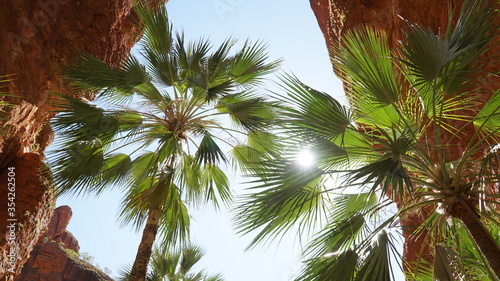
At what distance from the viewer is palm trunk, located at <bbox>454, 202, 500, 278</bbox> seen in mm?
2861

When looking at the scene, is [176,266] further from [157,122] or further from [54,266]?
[54,266]

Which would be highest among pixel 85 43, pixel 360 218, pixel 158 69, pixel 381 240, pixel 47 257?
pixel 85 43

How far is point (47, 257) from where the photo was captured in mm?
13688

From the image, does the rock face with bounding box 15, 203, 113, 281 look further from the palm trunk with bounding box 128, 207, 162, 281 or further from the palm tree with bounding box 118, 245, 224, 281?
the palm trunk with bounding box 128, 207, 162, 281

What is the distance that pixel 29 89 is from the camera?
5.75 meters

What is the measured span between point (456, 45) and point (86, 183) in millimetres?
4920

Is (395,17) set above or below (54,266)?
above

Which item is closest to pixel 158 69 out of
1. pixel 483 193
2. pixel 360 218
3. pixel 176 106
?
pixel 176 106

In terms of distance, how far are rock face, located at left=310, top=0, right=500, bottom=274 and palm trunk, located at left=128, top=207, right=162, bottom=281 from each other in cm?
416

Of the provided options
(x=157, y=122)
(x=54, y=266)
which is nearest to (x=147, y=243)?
(x=157, y=122)

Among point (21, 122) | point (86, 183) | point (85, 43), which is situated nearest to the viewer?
point (86, 183)

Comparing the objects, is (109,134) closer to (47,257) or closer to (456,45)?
(456,45)

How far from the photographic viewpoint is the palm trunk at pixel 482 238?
113 inches

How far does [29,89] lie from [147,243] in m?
3.25
